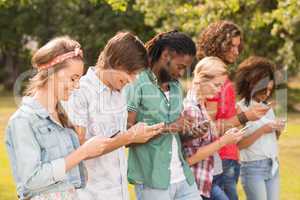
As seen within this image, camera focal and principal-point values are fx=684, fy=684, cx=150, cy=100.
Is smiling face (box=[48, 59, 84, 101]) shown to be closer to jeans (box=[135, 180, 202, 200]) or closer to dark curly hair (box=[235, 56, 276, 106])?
jeans (box=[135, 180, 202, 200])

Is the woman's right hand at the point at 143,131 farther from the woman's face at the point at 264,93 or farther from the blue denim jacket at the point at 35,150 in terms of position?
the woman's face at the point at 264,93

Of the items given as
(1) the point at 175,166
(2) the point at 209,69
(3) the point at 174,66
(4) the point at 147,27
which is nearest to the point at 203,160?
(1) the point at 175,166

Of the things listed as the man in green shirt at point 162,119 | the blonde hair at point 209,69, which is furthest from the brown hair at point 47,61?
the blonde hair at point 209,69

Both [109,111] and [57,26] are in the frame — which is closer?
[109,111]

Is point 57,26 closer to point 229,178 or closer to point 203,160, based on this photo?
point 229,178

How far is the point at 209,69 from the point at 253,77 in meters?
0.76

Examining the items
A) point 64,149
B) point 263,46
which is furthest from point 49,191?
A: point 263,46

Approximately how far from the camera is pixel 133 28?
112ft

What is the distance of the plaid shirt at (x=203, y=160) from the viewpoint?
5289 mm

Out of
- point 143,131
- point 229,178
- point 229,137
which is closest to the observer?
point 143,131

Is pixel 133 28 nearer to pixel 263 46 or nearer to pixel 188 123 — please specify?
pixel 263 46

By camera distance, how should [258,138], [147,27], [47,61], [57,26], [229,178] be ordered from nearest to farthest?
[47,61] → [229,178] → [258,138] → [147,27] → [57,26]

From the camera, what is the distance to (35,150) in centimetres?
358

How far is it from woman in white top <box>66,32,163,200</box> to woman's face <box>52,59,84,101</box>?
524 millimetres
